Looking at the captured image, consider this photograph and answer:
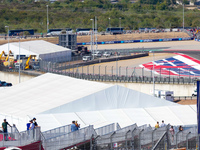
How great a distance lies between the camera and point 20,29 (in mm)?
142375

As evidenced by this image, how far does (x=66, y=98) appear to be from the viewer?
1359 inches

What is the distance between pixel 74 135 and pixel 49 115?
654cm

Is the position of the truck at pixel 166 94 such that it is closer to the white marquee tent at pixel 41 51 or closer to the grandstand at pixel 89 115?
the grandstand at pixel 89 115

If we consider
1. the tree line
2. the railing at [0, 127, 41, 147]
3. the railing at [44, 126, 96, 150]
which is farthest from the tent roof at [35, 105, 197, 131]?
the tree line

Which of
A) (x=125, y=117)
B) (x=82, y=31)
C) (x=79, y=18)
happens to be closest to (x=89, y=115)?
(x=125, y=117)

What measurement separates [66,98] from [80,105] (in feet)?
4.39

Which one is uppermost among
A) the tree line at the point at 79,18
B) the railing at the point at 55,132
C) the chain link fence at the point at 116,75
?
the tree line at the point at 79,18

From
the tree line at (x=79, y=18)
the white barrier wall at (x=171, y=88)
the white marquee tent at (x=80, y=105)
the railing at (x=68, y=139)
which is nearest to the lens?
the railing at (x=68, y=139)

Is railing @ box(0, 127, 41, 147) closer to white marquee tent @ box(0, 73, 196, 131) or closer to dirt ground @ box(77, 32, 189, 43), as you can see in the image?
white marquee tent @ box(0, 73, 196, 131)

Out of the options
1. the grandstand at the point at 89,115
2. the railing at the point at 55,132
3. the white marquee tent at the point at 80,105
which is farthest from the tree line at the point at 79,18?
the railing at the point at 55,132

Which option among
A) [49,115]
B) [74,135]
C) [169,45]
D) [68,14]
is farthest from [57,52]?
[68,14]

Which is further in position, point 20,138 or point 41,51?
point 41,51

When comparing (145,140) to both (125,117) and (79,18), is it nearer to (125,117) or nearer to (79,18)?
(125,117)

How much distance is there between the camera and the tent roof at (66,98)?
32875mm
